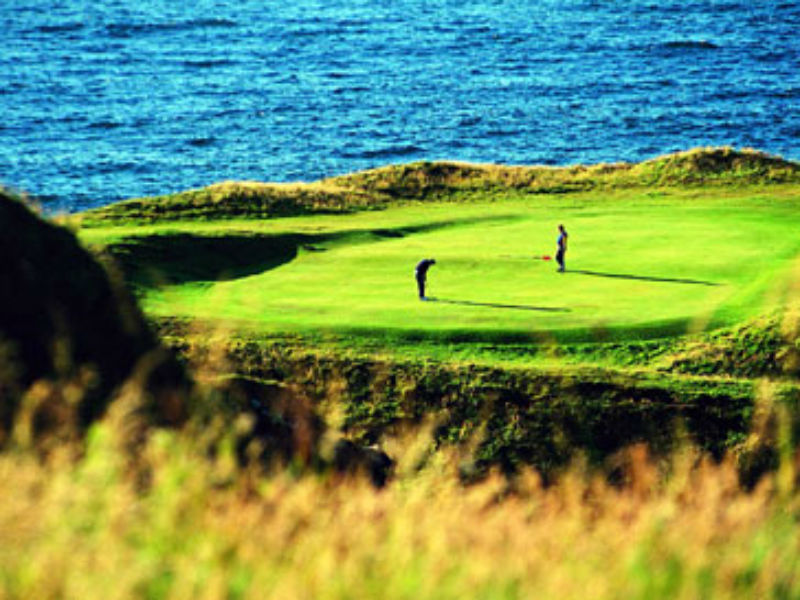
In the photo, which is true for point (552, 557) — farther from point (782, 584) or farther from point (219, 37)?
point (219, 37)

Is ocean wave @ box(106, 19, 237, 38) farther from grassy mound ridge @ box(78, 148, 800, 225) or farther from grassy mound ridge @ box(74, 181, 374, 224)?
grassy mound ridge @ box(74, 181, 374, 224)

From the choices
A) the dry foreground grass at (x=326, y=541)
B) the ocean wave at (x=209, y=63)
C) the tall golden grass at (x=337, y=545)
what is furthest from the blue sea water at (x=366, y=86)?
the tall golden grass at (x=337, y=545)

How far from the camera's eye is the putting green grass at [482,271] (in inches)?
956

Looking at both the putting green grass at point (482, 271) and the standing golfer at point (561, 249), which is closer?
the putting green grass at point (482, 271)

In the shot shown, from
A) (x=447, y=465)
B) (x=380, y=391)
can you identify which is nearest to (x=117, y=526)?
(x=447, y=465)

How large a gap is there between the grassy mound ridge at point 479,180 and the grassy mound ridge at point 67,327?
24.1m

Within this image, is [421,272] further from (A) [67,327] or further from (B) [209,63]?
(B) [209,63]

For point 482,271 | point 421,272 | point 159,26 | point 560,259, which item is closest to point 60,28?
point 159,26

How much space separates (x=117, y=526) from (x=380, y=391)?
49.9 ft

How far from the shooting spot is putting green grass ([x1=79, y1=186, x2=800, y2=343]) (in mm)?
24281

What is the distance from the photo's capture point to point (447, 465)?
65.9 ft

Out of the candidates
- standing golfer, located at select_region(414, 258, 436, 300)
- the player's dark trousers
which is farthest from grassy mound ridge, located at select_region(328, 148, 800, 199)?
standing golfer, located at select_region(414, 258, 436, 300)

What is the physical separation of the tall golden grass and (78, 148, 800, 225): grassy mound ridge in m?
35.1

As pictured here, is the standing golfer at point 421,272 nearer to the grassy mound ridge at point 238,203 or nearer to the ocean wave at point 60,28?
the grassy mound ridge at point 238,203
